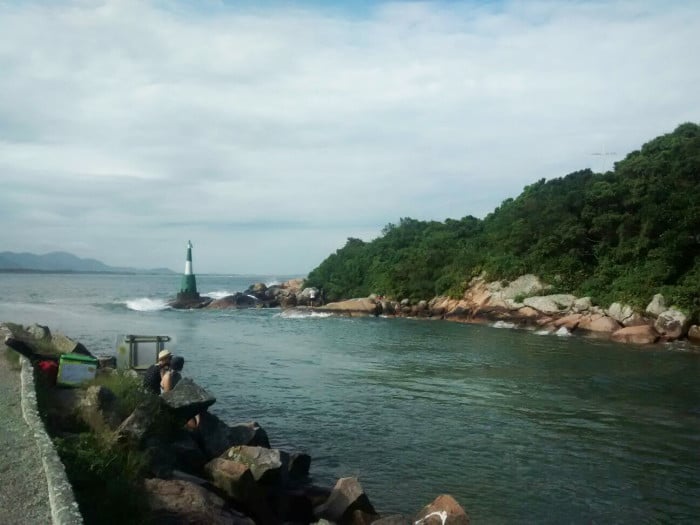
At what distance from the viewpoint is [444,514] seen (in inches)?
305

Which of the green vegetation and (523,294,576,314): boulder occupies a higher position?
(523,294,576,314): boulder

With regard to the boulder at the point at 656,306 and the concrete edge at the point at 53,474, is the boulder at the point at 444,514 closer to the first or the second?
the concrete edge at the point at 53,474

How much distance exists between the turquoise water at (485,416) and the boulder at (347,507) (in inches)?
40.6

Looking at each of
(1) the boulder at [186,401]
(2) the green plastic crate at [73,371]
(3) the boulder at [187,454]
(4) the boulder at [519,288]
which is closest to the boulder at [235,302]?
(4) the boulder at [519,288]

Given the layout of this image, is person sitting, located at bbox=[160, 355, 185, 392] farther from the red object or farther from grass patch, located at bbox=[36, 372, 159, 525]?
grass patch, located at bbox=[36, 372, 159, 525]

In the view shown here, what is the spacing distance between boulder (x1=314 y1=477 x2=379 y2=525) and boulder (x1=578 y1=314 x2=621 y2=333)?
1025 inches

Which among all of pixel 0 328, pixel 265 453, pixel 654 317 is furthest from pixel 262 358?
pixel 654 317

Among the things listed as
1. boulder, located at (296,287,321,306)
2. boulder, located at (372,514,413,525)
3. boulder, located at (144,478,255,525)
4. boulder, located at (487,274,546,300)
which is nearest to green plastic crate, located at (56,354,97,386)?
boulder, located at (144,478,255,525)

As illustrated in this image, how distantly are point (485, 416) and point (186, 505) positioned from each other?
934 centimetres

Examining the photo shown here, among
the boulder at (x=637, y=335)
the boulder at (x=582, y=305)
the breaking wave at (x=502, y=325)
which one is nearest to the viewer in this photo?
the boulder at (x=637, y=335)

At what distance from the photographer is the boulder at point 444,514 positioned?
7676 millimetres

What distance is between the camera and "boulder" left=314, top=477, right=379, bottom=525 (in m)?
8.22

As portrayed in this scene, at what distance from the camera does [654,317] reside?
30500 millimetres

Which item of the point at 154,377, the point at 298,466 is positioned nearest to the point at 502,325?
the point at 154,377
